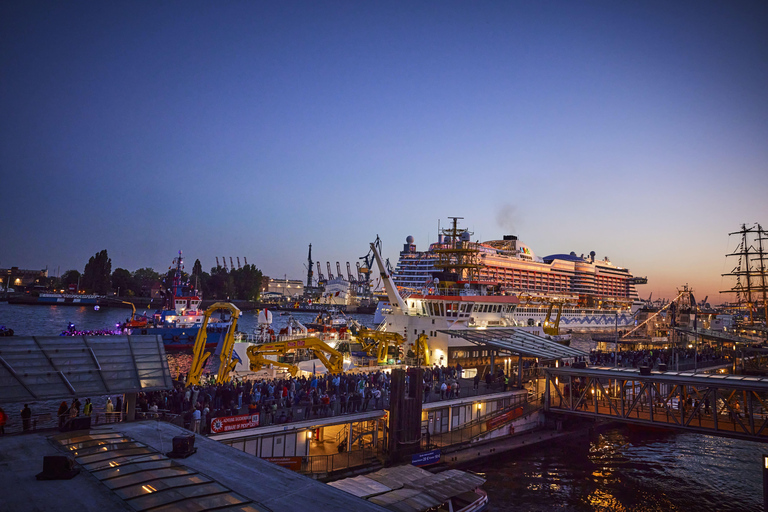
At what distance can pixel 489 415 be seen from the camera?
97.7 ft

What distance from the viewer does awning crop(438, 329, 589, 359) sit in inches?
1197

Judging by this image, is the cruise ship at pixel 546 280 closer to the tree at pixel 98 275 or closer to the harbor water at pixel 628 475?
the harbor water at pixel 628 475

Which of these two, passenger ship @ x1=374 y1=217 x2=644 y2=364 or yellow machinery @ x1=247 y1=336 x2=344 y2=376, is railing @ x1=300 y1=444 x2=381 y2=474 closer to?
yellow machinery @ x1=247 y1=336 x2=344 y2=376

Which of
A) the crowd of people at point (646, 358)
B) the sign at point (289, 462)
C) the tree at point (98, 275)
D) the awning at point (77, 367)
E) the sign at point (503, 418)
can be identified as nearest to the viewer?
the awning at point (77, 367)

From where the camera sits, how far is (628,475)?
85.2 ft

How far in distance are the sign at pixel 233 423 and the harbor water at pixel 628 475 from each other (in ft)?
37.2

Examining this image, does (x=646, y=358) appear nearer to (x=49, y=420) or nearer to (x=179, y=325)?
(x=49, y=420)

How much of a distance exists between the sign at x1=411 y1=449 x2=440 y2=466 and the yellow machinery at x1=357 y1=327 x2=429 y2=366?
1630 cm

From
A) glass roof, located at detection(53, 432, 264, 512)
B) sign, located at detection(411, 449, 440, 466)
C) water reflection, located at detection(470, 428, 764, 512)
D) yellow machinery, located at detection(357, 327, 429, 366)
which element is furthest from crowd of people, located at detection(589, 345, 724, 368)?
glass roof, located at detection(53, 432, 264, 512)

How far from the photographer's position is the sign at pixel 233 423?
60.8 ft

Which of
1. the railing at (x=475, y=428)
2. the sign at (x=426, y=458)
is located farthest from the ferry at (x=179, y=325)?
the sign at (x=426, y=458)

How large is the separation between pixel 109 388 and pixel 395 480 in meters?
10.4

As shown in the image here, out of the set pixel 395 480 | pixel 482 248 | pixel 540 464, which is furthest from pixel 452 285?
pixel 482 248

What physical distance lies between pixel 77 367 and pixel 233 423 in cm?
667
